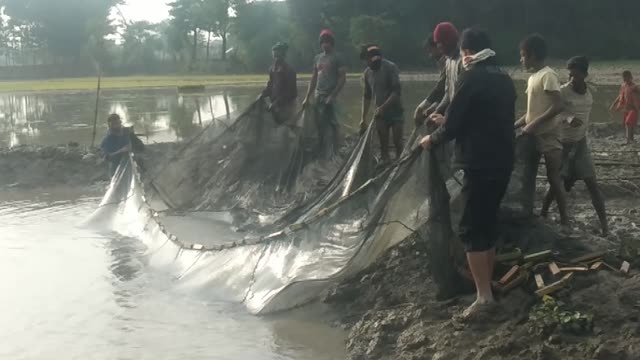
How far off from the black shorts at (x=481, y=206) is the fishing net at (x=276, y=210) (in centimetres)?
40

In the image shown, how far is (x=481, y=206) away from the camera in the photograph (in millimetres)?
4551

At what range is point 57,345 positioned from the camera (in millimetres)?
5508

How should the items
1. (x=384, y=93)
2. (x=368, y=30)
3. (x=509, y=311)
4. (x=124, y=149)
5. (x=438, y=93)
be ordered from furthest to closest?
(x=368, y=30), (x=124, y=149), (x=384, y=93), (x=438, y=93), (x=509, y=311)

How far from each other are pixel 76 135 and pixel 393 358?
16032 mm

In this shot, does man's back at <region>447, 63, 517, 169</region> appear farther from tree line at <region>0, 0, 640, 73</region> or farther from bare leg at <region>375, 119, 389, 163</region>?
tree line at <region>0, 0, 640, 73</region>

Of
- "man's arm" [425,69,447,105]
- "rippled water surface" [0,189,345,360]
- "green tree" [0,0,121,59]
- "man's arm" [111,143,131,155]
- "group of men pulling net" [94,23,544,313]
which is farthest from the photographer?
"green tree" [0,0,121,59]

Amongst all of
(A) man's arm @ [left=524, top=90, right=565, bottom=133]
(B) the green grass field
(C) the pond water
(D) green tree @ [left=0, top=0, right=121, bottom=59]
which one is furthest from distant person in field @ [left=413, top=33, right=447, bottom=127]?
(D) green tree @ [left=0, top=0, right=121, bottom=59]

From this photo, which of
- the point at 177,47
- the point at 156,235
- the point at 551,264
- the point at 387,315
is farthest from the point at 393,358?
the point at 177,47

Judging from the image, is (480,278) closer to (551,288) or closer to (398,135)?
(551,288)

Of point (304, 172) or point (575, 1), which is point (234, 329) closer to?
point (304, 172)

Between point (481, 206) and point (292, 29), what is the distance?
5296 centimetres

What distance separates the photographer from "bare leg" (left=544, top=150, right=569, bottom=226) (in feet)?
19.2

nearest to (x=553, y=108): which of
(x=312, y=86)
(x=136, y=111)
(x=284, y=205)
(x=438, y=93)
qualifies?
(x=438, y=93)

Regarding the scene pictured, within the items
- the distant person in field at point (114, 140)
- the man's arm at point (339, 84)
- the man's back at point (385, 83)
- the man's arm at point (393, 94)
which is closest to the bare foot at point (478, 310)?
the man's arm at point (393, 94)
